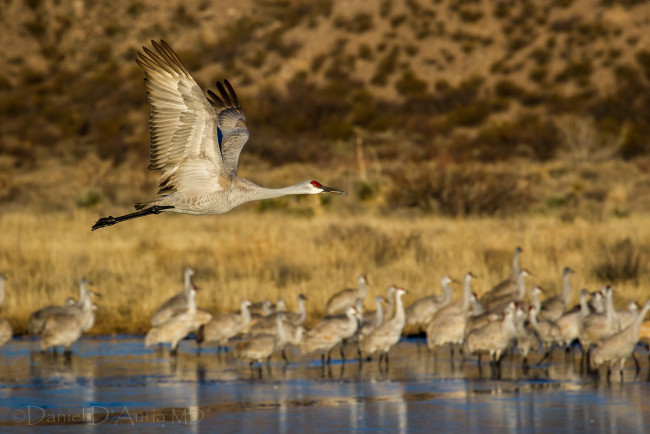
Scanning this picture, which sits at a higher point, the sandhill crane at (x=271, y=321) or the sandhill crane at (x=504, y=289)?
the sandhill crane at (x=504, y=289)

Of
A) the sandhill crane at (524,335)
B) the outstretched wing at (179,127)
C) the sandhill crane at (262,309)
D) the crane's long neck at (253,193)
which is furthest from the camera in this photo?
the sandhill crane at (262,309)

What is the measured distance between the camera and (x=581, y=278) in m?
18.2

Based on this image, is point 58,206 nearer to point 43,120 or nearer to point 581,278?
point 581,278

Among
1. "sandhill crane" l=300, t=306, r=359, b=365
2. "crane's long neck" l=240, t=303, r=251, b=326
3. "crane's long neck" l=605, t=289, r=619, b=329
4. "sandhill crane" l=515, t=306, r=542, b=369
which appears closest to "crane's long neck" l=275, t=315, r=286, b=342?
"sandhill crane" l=300, t=306, r=359, b=365

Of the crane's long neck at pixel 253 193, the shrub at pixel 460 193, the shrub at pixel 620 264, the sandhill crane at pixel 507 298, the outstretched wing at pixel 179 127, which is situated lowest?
the sandhill crane at pixel 507 298

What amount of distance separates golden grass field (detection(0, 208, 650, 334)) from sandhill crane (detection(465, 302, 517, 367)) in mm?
3849

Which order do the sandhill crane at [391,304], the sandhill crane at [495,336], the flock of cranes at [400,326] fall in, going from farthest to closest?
the sandhill crane at [391,304] → the flock of cranes at [400,326] → the sandhill crane at [495,336]

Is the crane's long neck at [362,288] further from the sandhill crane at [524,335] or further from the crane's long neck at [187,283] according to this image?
the sandhill crane at [524,335]

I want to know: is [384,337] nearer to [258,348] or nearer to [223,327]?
[258,348]

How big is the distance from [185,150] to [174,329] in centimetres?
423

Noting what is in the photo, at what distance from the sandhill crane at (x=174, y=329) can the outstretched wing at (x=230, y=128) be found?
299 centimetres

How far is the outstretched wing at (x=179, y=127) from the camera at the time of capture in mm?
9945

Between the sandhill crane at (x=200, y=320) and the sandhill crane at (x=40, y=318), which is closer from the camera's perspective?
the sandhill crane at (x=200, y=320)

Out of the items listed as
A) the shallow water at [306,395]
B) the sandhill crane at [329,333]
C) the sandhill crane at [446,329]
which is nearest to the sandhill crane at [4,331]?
the shallow water at [306,395]
